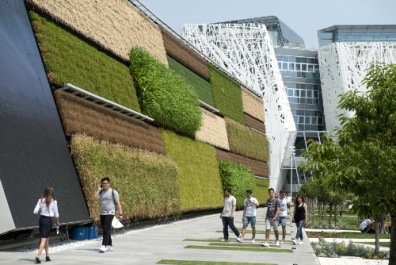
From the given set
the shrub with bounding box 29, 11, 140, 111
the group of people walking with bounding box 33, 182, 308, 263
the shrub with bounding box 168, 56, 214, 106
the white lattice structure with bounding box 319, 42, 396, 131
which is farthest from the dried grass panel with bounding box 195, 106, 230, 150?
the white lattice structure with bounding box 319, 42, 396, 131

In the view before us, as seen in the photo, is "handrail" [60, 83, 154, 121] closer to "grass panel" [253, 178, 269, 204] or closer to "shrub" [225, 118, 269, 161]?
"shrub" [225, 118, 269, 161]

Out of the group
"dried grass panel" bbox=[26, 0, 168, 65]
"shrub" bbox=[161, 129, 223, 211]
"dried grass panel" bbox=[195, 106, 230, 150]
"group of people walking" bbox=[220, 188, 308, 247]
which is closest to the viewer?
"group of people walking" bbox=[220, 188, 308, 247]

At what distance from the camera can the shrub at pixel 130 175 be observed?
18766mm

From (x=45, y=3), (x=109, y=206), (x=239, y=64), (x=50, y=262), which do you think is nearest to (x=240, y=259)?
(x=109, y=206)

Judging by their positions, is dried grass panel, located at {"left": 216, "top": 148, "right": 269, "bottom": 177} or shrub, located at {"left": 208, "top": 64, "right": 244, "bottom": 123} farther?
shrub, located at {"left": 208, "top": 64, "right": 244, "bottom": 123}

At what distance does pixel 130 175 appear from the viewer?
72.7ft

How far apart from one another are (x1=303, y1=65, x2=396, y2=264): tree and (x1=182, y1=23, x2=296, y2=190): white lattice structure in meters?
56.4

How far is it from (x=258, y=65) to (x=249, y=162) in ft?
78.3

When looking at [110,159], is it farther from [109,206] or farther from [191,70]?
[191,70]

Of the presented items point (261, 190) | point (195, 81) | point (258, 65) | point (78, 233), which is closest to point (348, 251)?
point (78, 233)

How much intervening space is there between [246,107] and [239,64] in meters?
20.2

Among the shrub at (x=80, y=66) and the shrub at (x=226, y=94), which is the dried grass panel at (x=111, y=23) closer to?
the shrub at (x=80, y=66)

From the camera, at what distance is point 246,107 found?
51000 millimetres

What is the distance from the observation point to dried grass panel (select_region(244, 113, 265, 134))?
5080 cm
